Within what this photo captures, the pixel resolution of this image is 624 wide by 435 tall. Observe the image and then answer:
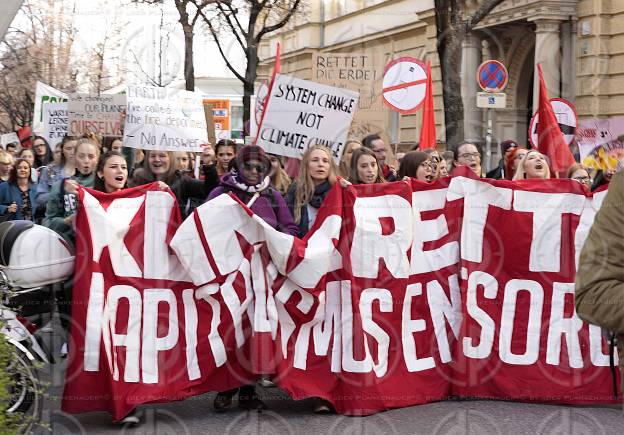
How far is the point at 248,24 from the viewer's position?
87.8 ft

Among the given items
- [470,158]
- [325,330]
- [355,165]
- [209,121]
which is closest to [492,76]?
[209,121]

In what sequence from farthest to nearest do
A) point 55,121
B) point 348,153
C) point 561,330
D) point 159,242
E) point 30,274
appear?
1. point 55,121
2. point 348,153
3. point 561,330
4. point 159,242
5. point 30,274

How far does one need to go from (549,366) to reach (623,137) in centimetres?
486

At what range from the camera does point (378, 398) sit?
6.66 metres

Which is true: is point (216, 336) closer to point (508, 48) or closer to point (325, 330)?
point (325, 330)

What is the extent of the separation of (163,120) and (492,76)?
298 inches

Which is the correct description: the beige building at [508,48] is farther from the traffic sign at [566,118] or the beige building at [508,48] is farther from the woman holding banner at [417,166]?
the woman holding banner at [417,166]

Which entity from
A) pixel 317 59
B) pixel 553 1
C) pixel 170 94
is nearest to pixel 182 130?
pixel 170 94

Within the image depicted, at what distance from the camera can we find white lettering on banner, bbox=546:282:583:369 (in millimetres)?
7022

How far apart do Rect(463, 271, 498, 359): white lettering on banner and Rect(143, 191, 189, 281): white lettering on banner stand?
74.7 inches

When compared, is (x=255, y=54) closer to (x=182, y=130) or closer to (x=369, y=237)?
(x=182, y=130)

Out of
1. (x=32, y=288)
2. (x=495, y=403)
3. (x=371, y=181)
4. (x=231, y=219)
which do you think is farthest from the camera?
(x=371, y=181)

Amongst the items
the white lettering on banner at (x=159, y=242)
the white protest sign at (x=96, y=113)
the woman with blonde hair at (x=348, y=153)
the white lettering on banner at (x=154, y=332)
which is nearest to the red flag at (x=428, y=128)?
the white protest sign at (x=96, y=113)

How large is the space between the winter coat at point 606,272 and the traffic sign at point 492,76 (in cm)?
1373
